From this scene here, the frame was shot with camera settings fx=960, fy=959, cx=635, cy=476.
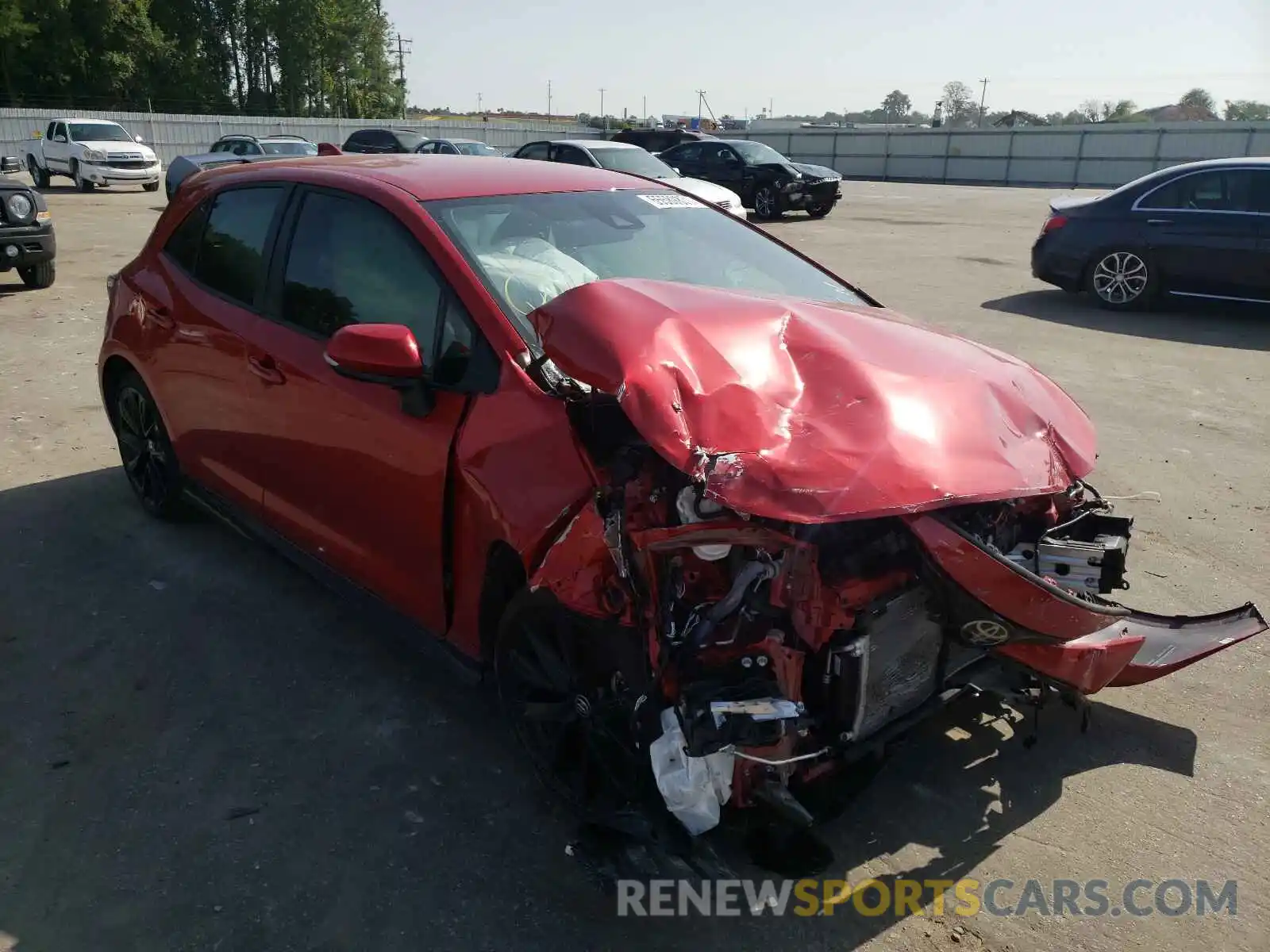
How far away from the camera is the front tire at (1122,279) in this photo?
1040 centimetres

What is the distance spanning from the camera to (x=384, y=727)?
10.9 ft

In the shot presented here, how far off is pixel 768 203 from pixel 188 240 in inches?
657

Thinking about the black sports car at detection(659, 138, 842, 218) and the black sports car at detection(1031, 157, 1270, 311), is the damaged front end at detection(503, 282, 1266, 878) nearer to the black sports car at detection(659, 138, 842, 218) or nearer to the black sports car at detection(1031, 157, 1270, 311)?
the black sports car at detection(1031, 157, 1270, 311)

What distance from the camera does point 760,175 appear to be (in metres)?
19.8

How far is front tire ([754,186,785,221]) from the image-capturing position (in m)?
19.7

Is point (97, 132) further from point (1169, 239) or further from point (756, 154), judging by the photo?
point (1169, 239)

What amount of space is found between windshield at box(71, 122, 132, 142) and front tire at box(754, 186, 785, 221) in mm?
17971

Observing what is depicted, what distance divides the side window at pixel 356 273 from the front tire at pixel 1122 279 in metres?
9.51

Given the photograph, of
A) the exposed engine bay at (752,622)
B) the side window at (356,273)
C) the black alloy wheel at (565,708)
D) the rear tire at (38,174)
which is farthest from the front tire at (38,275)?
the rear tire at (38,174)

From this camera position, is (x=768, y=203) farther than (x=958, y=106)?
No

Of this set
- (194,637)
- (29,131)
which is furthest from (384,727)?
(29,131)

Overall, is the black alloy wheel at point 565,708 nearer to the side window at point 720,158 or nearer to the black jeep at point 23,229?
the black jeep at point 23,229

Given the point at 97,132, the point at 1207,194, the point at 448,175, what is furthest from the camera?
the point at 97,132

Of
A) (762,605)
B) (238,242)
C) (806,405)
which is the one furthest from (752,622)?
(238,242)
